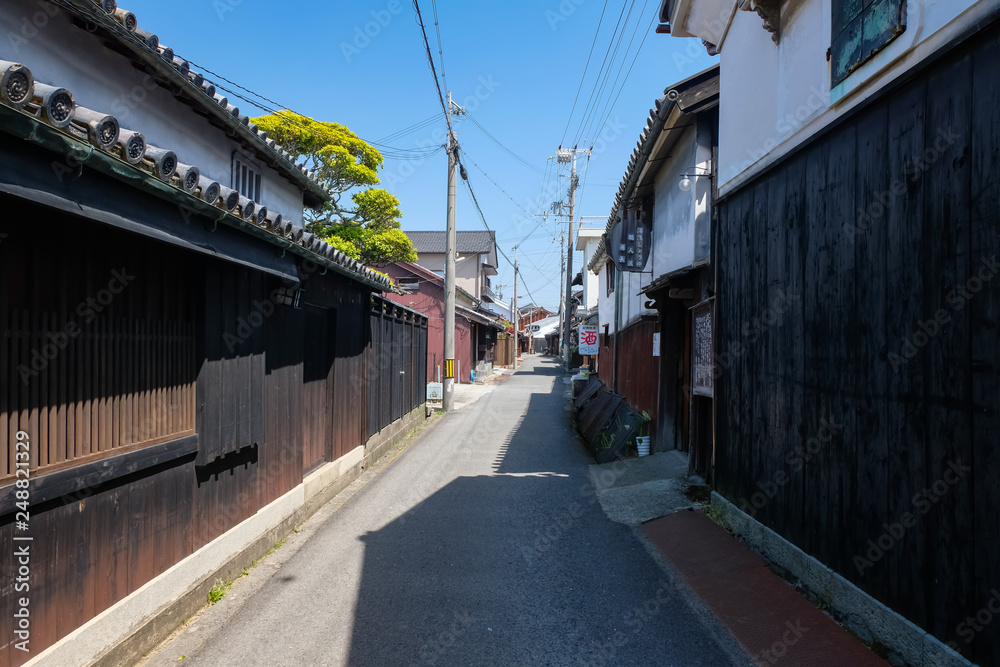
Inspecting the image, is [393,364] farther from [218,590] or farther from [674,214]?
[218,590]

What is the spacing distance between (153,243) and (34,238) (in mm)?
1095

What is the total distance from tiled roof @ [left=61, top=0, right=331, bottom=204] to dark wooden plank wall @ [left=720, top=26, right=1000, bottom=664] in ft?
19.0

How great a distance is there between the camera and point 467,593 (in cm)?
505

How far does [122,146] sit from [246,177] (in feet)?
22.0

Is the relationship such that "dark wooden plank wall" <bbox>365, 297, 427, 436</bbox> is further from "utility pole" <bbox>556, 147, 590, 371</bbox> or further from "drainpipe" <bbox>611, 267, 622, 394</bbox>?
"utility pole" <bbox>556, 147, 590, 371</bbox>

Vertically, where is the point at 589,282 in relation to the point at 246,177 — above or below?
above

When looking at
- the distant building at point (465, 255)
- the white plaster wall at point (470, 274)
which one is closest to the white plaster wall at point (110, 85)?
the distant building at point (465, 255)

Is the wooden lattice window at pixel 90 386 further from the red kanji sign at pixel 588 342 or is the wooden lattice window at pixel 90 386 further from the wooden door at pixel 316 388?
the red kanji sign at pixel 588 342

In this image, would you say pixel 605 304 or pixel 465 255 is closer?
pixel 605 304

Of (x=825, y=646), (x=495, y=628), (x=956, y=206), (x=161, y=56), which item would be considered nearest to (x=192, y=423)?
(x=495, y=628)

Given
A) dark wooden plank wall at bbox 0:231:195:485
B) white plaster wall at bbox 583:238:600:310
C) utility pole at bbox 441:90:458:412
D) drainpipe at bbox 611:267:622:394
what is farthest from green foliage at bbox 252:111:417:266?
white plaster wall at bbox 583:238:600:310

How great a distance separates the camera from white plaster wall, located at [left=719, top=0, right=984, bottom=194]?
Result: 3.50 metres

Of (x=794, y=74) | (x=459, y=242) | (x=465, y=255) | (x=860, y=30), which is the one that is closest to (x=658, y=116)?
(x=794, y=74)

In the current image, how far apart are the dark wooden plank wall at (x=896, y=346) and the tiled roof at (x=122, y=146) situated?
4.57 m
